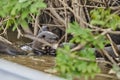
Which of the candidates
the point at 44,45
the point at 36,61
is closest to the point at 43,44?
the point at 44,45

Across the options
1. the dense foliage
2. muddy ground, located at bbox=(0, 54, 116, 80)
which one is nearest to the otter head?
muddy ground, located at bbox=(0, 54, 116, 80)

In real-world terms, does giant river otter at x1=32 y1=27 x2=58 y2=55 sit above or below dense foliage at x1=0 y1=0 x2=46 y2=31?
below

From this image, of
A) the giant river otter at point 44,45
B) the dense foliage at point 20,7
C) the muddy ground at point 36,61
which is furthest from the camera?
the giant river otter at point 44,45

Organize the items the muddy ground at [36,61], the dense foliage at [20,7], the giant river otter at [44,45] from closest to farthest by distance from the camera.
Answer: the dense foliage at [20,7] → the muddy ground at [36,61] → the giant river otter at [44,45]

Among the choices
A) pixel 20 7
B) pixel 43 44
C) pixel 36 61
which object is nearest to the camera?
pixel 20 7

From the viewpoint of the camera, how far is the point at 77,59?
2.60 metres

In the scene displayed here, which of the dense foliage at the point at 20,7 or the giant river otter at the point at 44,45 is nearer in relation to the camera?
the dense foliage at the point at 20,7

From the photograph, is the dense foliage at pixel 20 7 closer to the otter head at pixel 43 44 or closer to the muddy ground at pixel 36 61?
the muddy ground at pixel 36 61

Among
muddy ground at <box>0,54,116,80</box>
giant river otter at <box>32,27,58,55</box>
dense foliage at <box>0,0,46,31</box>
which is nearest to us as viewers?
dense foliage at <box>0,0,46,31</box>

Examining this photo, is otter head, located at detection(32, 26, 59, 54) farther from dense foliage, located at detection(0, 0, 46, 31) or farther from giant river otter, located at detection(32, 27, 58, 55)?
dense foliage, located at detection(0, 0, 46, 31)

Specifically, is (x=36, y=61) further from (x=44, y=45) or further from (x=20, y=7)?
(x=20, y=7)

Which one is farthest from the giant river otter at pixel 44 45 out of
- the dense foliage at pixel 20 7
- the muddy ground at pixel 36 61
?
the dense foliage at pixel 20 7

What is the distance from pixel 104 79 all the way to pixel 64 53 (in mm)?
1376

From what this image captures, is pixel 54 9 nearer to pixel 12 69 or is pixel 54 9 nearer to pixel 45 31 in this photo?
pixel 45 31
